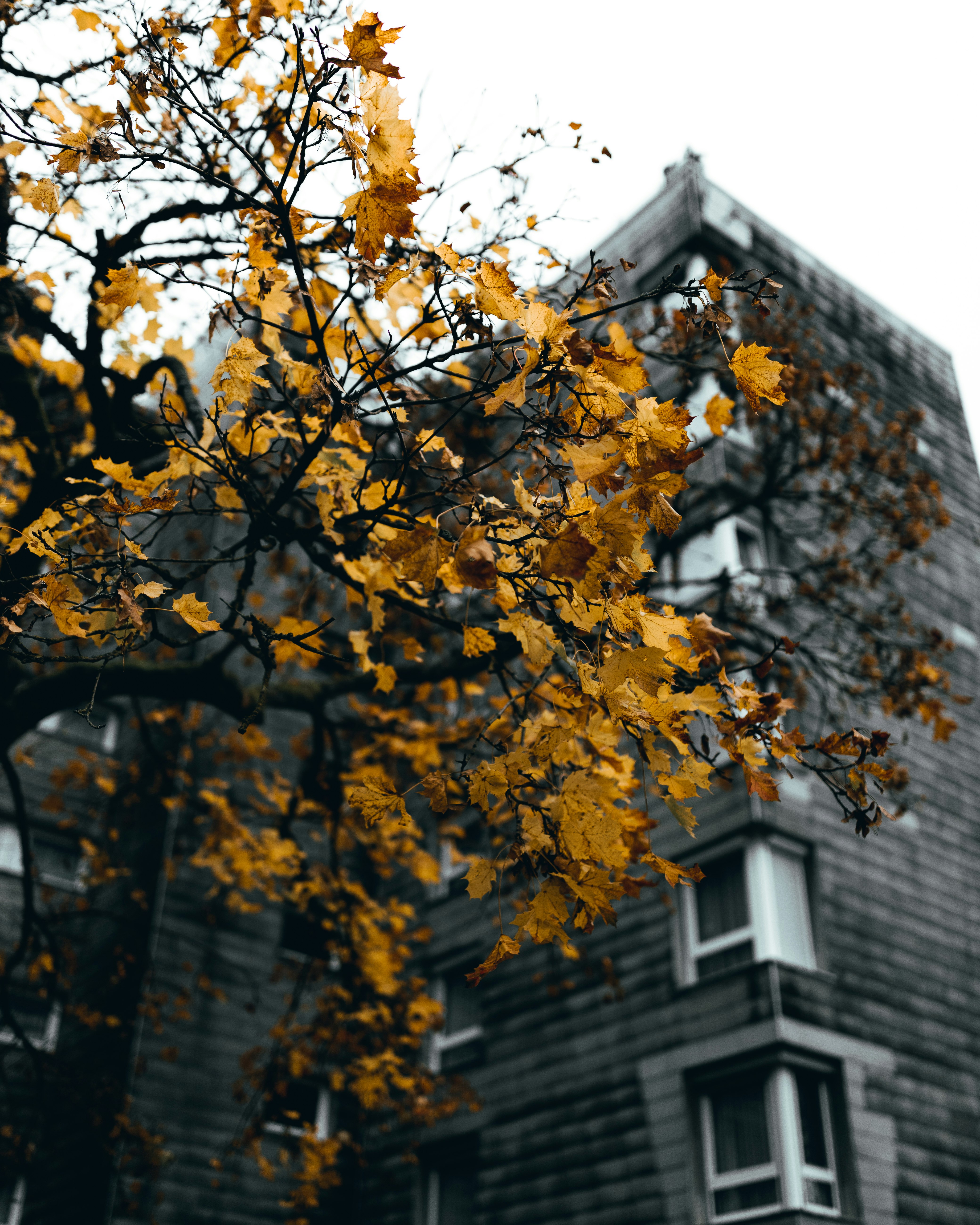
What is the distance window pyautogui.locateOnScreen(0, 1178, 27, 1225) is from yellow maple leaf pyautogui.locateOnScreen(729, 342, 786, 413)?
1434 centimetres

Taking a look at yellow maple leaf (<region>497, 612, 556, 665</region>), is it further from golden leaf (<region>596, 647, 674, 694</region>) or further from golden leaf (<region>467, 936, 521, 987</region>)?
golden leaf (<region>467, 936, 521, 987</region>)

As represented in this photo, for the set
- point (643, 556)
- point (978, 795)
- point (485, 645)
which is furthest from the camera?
point (978, 795)

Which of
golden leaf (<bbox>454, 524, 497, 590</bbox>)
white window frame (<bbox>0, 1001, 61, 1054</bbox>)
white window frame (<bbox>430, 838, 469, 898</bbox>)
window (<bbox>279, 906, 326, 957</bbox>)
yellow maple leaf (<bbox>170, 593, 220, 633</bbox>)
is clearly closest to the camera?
golden leaf (<bbox>454, 524, 497, 590</bbox>)

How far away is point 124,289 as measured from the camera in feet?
13.8

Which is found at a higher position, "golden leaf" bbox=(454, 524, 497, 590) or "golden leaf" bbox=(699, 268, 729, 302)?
"golden leaf" bbox=(699, 268, 729, 302)

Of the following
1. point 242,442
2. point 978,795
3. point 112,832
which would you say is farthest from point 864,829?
point 978,795

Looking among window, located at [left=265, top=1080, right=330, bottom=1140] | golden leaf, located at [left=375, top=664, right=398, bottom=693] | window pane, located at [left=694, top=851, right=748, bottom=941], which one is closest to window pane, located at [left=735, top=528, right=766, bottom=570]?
window pane, located at [left=694, top=851, right=748, bottom=941]

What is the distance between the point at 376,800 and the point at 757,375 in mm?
1996

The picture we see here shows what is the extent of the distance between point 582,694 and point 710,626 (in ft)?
2.38

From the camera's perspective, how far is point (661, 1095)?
12.1 m

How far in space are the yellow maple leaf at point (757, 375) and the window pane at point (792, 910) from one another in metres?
9.69

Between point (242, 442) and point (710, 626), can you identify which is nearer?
point (710, 626)

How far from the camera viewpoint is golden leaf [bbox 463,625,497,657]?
431 centimetres

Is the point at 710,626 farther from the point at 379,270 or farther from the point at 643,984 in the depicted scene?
the point at 643,984
